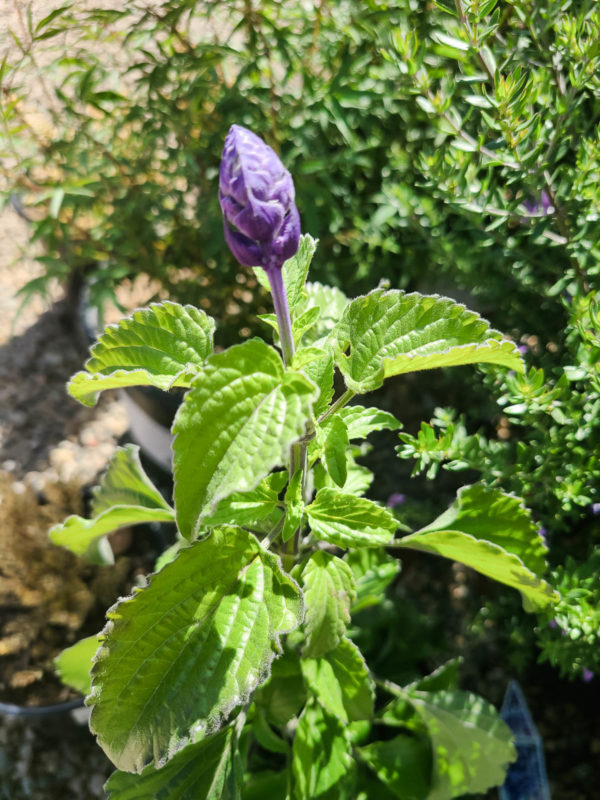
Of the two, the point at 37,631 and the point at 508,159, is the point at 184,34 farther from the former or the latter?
the point at 37,631

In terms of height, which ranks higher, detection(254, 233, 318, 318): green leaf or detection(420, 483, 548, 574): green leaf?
detection(254, 233, 318, 318): green leaf

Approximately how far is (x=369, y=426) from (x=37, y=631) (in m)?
1.08

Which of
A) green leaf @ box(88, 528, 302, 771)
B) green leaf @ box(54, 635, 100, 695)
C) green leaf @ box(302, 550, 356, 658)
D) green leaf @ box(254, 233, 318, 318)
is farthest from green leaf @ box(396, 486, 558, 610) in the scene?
green leaf @ box(54, 635, 100, 695)

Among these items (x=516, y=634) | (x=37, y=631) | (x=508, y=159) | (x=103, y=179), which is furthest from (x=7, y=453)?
(x=508, y=159)

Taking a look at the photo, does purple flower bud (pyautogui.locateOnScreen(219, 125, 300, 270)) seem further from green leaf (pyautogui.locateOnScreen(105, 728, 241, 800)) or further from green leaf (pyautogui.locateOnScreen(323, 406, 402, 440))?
green leaf (pyautogui.locateOnScreen(105, 728, 241, 800))

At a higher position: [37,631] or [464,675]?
[37,631]

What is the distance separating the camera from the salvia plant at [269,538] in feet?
2.12

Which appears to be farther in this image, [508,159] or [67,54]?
[67,54]

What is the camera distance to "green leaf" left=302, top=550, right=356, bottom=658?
2.85 ft

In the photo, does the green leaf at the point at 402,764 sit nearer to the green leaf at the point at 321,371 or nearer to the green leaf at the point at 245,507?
the green leaf at the point at 245,507

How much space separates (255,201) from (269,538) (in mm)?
440

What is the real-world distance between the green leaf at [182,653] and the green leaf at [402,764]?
0.56m

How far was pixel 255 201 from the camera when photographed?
611 millimetres

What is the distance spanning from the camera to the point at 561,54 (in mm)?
1030
